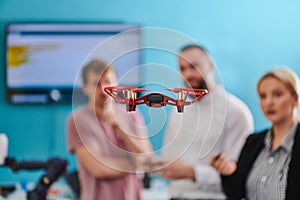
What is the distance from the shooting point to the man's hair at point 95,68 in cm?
194

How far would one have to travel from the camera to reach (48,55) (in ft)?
7.48

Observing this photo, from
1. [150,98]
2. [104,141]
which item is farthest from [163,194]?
[150,98]

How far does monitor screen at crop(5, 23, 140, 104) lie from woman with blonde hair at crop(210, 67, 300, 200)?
57 cm

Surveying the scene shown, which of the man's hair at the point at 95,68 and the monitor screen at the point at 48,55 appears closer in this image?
the man's hair at the point at 95,68

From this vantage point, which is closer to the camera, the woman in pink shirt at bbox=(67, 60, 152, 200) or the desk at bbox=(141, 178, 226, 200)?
the woman in pink shirt at bbox=(67, 60, 152, 200)

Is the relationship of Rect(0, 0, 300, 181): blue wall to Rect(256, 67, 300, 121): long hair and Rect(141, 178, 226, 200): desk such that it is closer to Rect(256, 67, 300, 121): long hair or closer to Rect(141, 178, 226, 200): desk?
Rect(256, 67, 300, 121): long hair

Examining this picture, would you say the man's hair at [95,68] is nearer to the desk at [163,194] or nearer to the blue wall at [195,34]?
the blue wall at [195,34]

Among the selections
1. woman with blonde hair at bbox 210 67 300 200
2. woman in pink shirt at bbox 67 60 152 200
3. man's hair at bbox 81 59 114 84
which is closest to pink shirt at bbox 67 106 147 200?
woman in pink shirt at bbox 67 60 152 200

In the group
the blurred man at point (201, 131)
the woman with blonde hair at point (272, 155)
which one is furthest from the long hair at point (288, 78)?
the blurred man at point (201, 131)

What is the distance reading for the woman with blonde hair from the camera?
2.21m

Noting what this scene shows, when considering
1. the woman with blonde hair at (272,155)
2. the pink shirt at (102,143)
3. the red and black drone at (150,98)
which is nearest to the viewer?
the red and black drone at (150,98)

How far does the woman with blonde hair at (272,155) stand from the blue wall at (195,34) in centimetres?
4

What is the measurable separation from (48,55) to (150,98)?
83 centimetres

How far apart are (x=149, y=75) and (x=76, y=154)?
0.64 metres
